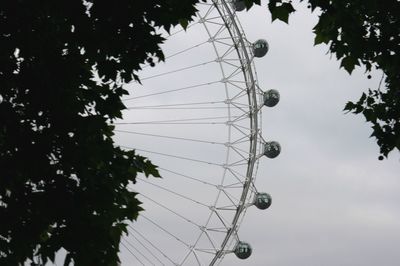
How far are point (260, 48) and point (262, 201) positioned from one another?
6.36 m

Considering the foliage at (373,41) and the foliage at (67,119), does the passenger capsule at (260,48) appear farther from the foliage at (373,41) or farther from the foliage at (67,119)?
the foliage at (67,119)

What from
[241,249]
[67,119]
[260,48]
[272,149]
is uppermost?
[260,48]

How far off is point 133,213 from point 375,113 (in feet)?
15.5

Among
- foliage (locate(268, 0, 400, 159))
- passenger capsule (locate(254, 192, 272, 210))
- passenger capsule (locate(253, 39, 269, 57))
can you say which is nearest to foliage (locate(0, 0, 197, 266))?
foliage (locate(268, 0, 400, 159))

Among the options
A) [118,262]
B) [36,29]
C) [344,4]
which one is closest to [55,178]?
[118,262]

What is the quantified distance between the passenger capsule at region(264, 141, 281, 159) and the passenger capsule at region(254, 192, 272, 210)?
1.66 meters

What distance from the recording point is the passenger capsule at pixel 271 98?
3369 centimetres

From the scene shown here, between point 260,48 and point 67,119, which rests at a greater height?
point 260,48

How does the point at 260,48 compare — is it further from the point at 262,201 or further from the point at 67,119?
the point at 67,119

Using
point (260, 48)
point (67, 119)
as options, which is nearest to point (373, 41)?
point (67, 119)

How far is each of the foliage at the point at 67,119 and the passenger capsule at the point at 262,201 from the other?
923 inches

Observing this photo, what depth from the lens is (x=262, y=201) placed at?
33406mm

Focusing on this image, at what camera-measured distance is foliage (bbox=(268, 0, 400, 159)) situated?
1135 centimetres

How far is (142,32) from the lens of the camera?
953 centimetres
